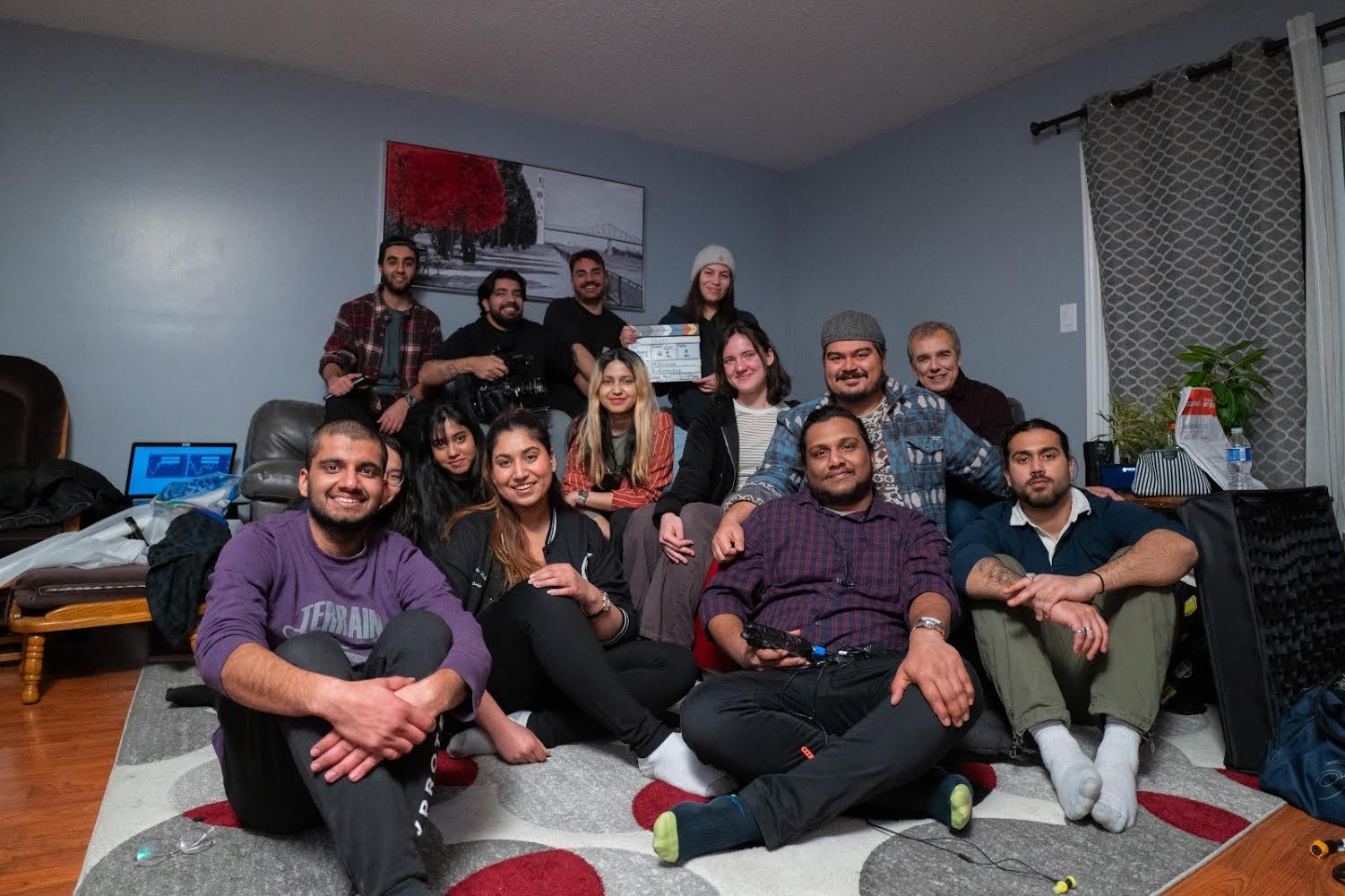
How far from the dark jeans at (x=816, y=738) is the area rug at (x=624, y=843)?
87 mm

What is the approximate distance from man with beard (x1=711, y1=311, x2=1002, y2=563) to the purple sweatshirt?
93 centimetres

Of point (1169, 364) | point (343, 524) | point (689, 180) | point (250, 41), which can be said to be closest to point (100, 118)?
point (250, 41)

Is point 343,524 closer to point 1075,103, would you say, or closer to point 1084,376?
point 1084,376

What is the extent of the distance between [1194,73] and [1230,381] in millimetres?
1463

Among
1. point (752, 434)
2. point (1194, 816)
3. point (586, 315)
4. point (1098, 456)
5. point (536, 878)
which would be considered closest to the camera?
point (536, 878)

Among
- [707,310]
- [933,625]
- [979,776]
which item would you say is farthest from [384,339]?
[979,776]

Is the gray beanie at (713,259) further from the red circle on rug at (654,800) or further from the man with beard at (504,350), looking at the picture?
the red circle on rug at (654,800)

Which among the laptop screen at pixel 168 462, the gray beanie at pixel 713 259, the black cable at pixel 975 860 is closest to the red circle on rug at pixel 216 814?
the black cable at pixel 975 860

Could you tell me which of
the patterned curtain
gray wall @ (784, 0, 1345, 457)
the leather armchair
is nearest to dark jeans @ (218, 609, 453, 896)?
the leather armchair

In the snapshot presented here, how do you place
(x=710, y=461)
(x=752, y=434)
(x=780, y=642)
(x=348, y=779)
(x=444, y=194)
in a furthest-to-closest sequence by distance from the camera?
(x=444, y=194) < (x=752, y=434) < (x=710, y=461) < (x=780, y=642) < (x=348, y=779)

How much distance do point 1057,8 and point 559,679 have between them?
370 centimetres

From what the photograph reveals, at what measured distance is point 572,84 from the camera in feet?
14.4

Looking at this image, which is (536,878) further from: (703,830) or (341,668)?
(341,668)

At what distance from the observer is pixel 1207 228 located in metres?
3.39
